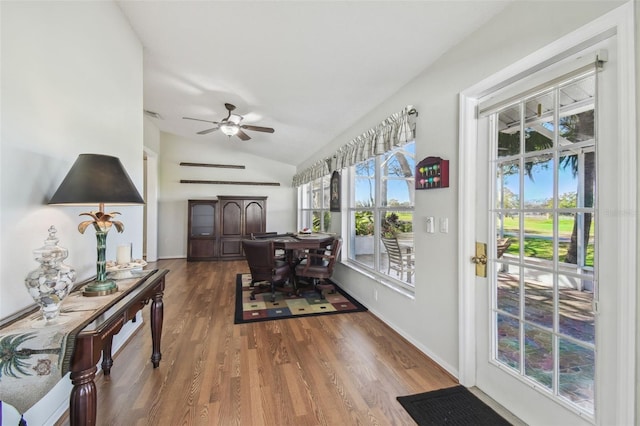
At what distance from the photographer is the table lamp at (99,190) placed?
1.41 meters

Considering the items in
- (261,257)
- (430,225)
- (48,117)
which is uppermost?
(48,117)

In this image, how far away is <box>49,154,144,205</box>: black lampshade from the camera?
1404 millimetres

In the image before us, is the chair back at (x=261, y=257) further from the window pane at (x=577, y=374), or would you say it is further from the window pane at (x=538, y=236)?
the window pane at (x=577, y=374)

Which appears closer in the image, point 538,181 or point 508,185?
point 538,181

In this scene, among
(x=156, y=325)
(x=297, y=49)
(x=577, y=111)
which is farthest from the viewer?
(x=297, y=49)

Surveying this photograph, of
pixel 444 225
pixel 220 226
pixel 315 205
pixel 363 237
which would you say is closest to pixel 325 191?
pixel 315 205

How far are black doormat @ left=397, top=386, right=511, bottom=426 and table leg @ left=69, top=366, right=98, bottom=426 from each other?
167cm

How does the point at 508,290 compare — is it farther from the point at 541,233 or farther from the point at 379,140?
the point at 379,140

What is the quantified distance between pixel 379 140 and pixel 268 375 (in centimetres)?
247

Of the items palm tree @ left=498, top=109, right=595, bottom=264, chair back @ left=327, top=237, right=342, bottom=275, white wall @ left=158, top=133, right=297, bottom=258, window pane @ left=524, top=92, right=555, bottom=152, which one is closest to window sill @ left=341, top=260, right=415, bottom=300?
chair back @ left=327, top=237, right=342, bottom=275

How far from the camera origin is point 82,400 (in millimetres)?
1071

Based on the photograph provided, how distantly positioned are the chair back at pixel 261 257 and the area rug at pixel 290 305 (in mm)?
Result: 360

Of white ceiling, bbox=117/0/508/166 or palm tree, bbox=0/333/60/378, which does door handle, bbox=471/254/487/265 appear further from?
palm tree, bbox=0/333/60/378

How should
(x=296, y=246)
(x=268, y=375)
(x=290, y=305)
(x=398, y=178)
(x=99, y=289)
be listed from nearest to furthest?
(x=99, y=289) → (x=268, y=375) → (x=398, y=178) → (x=290, y=305) → (x=296, y=246)
